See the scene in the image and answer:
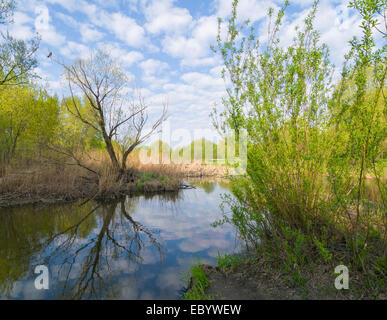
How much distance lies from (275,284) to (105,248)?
352 centimetres

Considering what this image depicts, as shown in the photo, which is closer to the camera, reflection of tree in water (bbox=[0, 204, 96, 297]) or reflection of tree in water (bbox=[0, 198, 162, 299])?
reflection of tree in water (bbox=[0, 198, 162, 299])

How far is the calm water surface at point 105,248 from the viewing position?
10.3ft

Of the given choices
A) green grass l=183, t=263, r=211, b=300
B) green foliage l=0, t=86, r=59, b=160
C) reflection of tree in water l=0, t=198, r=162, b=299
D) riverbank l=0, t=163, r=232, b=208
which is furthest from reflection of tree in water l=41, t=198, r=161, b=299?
green foliage l=0, t=86, r=59, b=160

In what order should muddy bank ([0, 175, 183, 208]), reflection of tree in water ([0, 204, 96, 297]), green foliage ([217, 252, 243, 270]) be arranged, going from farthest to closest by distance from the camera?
muddy bank ([0, 175, 183, 208]) < reflection of tree in water ([0, 204, 96, 297]) < green foliage ([217, 252, 243, 270])

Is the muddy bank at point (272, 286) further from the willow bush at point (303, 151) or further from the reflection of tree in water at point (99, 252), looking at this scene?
the reflection of tree in water at point (99, 252)

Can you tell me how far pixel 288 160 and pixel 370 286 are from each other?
1.68m

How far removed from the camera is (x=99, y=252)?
14.2ft

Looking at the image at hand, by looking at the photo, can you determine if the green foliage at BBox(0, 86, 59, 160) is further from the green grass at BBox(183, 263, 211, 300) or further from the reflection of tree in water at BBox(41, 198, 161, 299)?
the green grass at BBox(183, 263, 211, 300)

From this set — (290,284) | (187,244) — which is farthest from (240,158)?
(187,244)

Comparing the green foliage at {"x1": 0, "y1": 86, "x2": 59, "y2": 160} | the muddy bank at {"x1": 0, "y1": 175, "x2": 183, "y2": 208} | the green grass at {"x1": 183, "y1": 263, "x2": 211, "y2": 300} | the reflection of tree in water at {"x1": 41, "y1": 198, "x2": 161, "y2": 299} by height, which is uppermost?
the green foliage at {"x1": 0, "y1": 86, "x2": 59, "y2": 160}

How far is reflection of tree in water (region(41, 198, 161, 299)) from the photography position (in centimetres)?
319

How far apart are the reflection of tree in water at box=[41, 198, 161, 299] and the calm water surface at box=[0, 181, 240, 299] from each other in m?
0.01

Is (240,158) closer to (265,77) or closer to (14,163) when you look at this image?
(265,77)

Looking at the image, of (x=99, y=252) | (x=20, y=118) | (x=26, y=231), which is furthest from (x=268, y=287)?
(x=20, y=118)
